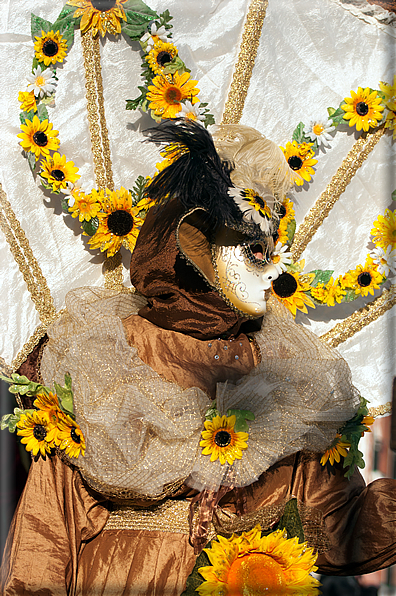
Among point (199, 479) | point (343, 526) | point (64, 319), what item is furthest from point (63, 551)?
point (343, 526)

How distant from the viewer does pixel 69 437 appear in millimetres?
1176

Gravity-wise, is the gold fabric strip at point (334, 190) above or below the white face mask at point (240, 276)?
above

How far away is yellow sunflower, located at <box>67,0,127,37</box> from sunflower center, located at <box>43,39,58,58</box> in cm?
9

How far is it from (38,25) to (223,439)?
121cm

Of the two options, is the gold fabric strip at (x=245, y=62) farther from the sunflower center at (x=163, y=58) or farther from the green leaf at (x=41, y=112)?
the green leaf at (x=41, y=112)

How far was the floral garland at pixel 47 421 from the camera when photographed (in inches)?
46.0

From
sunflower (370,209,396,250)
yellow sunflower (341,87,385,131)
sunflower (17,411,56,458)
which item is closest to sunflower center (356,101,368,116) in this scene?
yellow sunflower (341,87,385,131)

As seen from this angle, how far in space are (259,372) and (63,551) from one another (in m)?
0.63

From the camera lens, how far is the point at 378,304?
1656mm

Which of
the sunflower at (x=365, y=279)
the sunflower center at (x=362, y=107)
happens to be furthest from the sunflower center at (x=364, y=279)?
the sunflower center at (x=362, y=107)

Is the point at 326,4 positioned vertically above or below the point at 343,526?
above

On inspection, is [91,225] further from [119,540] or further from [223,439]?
[119,540]

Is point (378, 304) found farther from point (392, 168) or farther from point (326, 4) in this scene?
point (326, 4)

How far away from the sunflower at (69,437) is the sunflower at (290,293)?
2.44 ft
